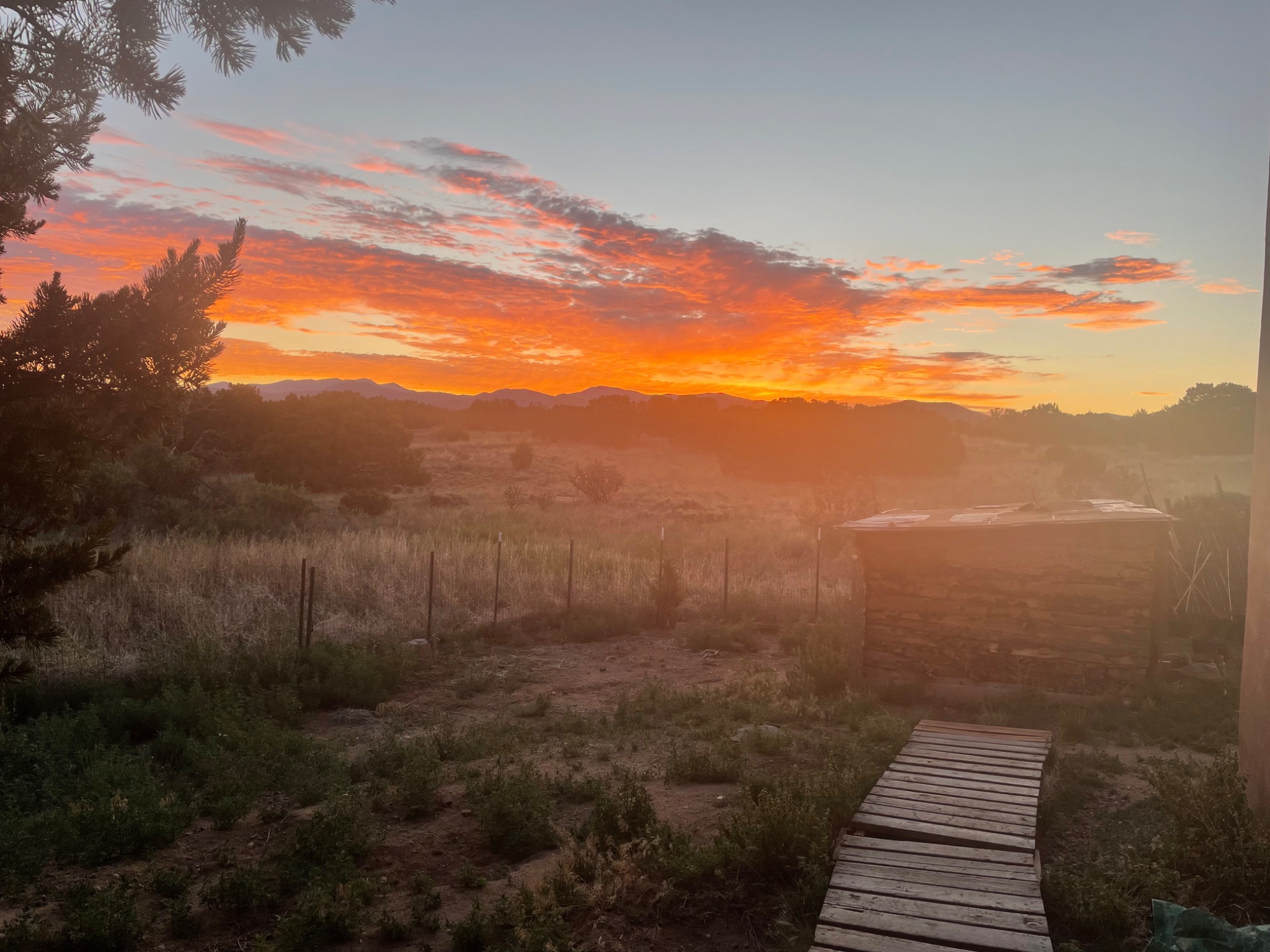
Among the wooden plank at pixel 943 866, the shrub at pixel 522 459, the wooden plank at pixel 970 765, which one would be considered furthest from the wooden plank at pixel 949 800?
the shrub at pixel 522 459

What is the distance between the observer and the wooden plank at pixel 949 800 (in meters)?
5.63

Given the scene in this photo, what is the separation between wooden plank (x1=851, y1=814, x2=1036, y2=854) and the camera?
508 centimetres

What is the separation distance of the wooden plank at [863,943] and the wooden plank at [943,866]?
802mm

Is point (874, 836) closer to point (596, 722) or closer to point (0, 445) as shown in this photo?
point (596, 722)

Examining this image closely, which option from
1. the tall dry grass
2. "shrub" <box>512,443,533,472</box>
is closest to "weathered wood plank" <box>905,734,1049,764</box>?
the tall dry grass

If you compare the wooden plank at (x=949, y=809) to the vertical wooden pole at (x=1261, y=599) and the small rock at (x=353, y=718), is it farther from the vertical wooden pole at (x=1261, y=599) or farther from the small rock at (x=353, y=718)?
the small rock at (x=353, y=718)

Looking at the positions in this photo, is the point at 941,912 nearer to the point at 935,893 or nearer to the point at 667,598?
the point at 935,893

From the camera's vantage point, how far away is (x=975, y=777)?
6.34 m

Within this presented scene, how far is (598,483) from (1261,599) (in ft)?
94.4

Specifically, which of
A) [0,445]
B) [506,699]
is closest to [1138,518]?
[506,699]

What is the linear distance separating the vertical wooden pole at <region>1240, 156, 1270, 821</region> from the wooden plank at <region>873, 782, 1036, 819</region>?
1276 millimetres

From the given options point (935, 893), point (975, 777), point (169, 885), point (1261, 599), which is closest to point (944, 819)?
point (975, 777)

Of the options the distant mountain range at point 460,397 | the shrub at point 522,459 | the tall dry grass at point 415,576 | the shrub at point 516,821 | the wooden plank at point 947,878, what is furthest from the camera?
the distant mountain range at point 460,397

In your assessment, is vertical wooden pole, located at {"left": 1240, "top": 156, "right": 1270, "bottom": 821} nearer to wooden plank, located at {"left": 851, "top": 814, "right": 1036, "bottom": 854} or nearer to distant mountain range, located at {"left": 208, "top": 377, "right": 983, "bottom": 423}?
wooden plank, located at {"left": 851, "top": 814, "right": 1036, "bottom": 854}
